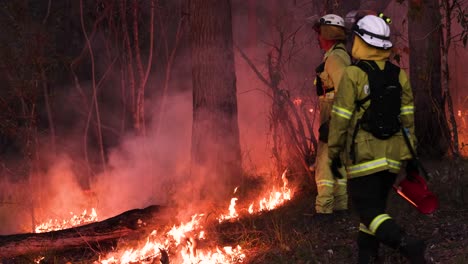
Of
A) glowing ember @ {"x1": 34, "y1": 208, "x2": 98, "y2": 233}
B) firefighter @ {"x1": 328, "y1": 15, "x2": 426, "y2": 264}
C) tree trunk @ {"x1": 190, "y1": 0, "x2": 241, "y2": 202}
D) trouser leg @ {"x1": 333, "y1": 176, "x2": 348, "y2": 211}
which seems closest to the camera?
firefighter @ {"x1": 328, "y1": 15, "x2": 426, "y2": 264}

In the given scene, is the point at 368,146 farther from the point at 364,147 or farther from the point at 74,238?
the point at 74,238

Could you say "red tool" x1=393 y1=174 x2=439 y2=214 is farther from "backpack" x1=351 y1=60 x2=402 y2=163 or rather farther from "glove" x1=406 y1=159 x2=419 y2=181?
"backpack" x1=351 y1=60 x2=402 y2=163

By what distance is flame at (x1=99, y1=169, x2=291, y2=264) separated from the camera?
5656 millimetres

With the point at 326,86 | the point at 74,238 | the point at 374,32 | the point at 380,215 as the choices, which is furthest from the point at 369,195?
the point at 74,238

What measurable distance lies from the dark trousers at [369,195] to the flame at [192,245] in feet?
5.57

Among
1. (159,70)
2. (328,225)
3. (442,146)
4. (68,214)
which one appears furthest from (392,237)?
(159,70)

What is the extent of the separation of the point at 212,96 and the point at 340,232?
3.09 metres

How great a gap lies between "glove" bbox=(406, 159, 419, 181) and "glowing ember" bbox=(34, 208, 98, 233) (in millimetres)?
6788

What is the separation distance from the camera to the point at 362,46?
14.2ft

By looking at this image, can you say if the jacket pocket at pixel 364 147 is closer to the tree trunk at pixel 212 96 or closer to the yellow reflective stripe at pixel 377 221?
the yellow reflective stripe at pixel 377 221

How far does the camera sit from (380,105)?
422 cm

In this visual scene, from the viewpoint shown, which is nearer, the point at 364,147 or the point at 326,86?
the point at 364,147

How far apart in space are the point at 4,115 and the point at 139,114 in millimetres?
2531

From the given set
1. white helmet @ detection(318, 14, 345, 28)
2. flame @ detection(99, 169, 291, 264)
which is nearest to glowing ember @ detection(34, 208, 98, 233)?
flame @ detection(99, 169, 291, 264)
